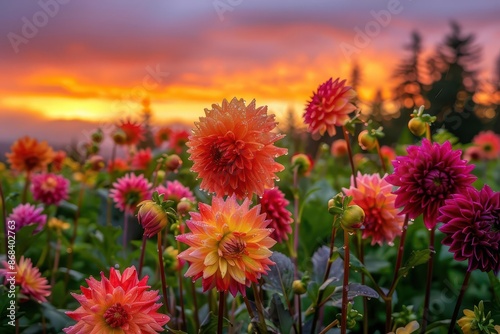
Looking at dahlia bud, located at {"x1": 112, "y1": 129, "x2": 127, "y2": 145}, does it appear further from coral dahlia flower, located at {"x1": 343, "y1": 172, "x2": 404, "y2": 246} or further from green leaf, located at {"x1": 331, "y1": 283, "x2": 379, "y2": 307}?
green leaf, located at {"x1": 331, "y1": 283, "x2": 379, "y2": 307}

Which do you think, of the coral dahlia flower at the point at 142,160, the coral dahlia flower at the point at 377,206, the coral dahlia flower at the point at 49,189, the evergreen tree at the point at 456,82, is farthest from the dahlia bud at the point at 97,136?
the evergreen tree at the point at 456,82

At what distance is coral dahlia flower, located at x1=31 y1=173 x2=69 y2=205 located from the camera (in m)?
1.64

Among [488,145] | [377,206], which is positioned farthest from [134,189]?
[488,145]

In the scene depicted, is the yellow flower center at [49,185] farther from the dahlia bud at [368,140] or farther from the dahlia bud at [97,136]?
the dahlia bud at [368,140]

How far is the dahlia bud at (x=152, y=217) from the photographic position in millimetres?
748

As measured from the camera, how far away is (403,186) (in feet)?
2.72

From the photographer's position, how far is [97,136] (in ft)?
5.44

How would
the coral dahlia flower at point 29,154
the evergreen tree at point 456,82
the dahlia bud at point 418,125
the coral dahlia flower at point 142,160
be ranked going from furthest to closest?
the evergreen tree at point 456,82
the coral dahlia flower at point 142,160
the coral dahlia flower at point 29,154
the dahlia bud at point 418,125

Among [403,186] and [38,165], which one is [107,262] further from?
[403,186]

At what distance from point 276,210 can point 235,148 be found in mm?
277

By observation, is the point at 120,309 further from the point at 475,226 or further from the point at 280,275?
the point at 475,226

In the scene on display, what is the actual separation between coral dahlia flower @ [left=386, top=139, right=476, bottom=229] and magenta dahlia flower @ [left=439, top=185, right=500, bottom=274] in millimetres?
34

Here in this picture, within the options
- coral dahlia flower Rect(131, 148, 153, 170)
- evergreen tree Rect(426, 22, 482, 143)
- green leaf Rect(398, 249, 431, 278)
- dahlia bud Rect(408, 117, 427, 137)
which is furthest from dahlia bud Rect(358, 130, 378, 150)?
evergreen tree Rect(426, 22, 482, 143)

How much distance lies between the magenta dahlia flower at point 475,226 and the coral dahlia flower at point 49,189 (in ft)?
3.88
